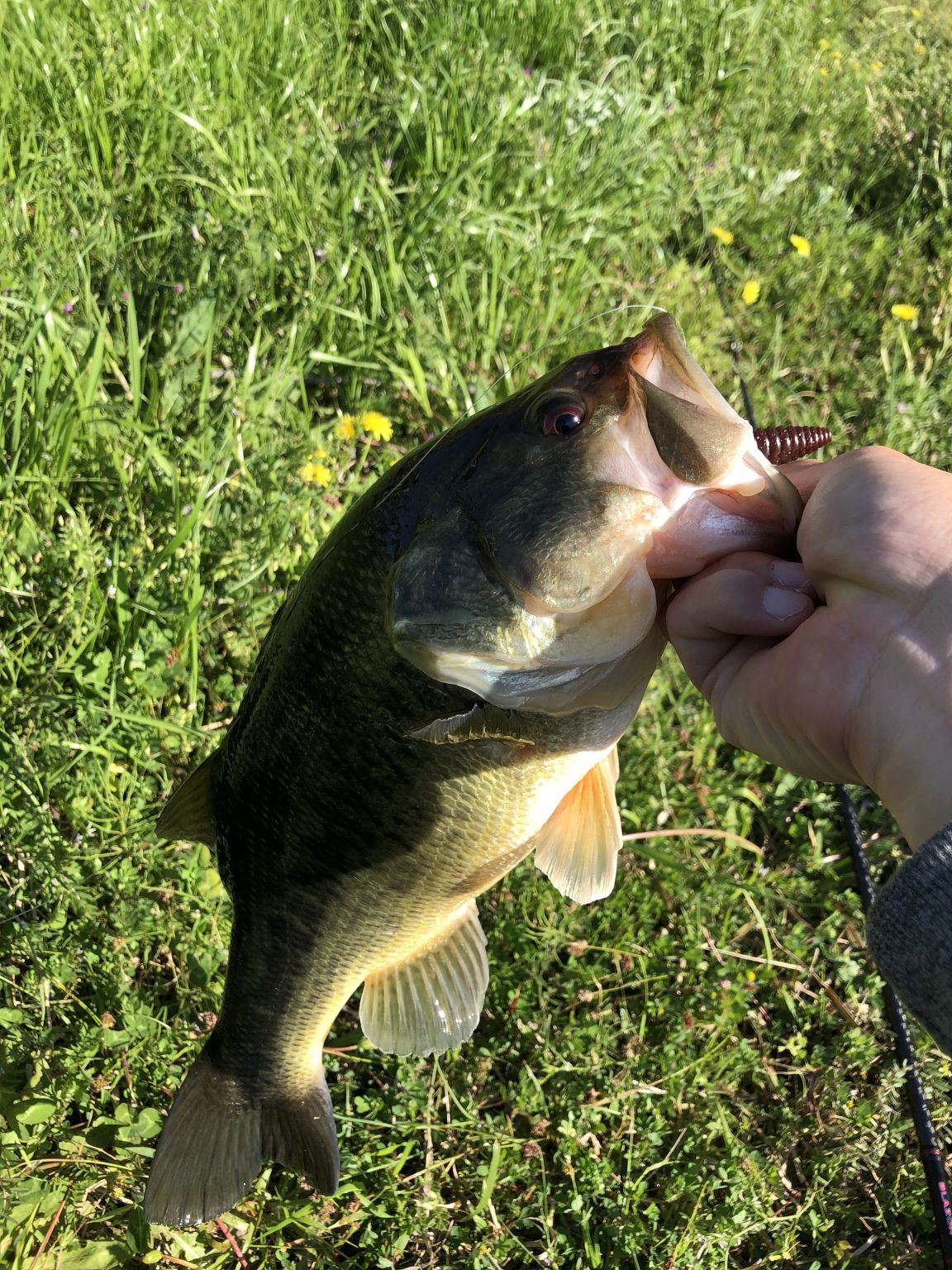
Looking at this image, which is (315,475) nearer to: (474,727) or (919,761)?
(474,727)

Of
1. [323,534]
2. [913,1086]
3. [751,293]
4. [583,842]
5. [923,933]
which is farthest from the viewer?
[751,293]

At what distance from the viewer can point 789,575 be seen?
162 cm

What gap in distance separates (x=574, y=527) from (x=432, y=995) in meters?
1.19

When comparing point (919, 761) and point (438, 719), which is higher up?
point (919, 761)

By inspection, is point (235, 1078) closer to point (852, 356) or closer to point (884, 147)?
point (852, 356)

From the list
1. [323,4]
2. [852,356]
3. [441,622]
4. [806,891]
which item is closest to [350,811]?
[441,622]

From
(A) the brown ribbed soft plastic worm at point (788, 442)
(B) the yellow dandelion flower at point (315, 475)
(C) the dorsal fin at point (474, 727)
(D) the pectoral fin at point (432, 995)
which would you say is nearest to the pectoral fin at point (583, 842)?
(D) the pectoral fin at point (432, 995)

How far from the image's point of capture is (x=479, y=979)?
2178 mm

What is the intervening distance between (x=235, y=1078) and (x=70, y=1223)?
1.84ft

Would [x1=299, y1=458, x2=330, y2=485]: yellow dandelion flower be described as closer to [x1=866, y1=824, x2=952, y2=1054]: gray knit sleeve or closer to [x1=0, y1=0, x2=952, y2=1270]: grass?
[x1=0, y1=0, x2=952, y2=1270]: grass

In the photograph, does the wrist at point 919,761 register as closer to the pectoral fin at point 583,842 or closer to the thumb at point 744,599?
the thumb at point 744,599

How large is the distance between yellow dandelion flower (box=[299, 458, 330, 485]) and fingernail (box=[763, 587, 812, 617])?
177 centimetres

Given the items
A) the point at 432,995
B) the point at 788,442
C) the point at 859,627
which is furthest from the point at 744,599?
the point at 432,995

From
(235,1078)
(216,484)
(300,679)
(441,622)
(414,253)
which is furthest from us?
(414,253)
